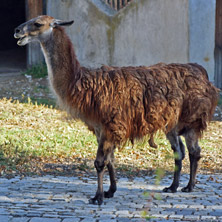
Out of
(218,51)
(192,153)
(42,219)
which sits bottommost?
(42,219)

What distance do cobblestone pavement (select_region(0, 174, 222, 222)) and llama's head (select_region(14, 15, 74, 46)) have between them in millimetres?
1904

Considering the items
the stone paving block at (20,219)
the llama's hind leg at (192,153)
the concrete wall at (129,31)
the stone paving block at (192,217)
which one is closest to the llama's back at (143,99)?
the llama's hind leg at (192,153)

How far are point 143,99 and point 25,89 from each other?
22.5 feet

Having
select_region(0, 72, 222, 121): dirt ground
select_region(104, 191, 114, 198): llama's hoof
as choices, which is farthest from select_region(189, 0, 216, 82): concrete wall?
select_region(104, 191, 114, 198): llama's hoof

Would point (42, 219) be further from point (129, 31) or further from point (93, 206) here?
point (129, 31)

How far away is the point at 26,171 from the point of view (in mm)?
7023

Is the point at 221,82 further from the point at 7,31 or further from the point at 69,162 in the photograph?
the point at 7,31

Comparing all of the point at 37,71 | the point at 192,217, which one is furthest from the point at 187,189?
the point at 37,71

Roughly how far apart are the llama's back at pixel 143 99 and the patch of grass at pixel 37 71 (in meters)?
7.44

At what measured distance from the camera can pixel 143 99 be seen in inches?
238

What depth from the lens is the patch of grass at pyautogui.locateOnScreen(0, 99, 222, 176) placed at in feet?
24.4

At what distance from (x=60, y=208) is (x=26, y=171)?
175 centimetres

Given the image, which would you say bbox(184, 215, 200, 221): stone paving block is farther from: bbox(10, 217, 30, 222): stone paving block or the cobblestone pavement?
bbox(10, 217, 30, 222): stone paving block

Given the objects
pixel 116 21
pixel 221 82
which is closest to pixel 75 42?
pixel 116 21
